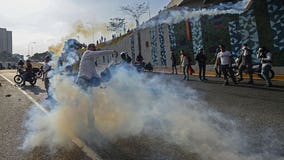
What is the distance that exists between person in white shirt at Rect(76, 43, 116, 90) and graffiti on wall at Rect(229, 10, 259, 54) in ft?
46.8

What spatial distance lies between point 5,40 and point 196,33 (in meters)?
140

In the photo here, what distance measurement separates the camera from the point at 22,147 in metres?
6.21

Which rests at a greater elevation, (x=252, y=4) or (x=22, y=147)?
(x=252, y=4)

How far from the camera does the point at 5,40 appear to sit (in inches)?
5906

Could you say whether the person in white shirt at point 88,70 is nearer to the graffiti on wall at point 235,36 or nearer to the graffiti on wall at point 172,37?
the graffiti on wall at point 235,36

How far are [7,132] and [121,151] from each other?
133 inches

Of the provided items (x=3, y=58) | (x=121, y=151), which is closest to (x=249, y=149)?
(x=121, y=151)

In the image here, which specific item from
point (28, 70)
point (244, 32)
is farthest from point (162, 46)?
point (28, 70)

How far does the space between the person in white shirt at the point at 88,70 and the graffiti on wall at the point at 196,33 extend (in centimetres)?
1904

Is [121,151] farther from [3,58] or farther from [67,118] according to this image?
[3,58]

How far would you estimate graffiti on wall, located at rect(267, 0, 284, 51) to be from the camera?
18.1 meters

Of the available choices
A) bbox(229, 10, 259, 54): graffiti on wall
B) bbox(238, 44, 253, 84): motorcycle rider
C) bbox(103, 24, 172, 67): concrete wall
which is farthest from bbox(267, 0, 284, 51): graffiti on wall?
bbox(103, 24, 172, 67): concrete wall

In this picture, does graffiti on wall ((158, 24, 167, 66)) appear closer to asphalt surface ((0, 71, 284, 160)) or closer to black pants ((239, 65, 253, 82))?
black pants ((239, 65, 253, 82))

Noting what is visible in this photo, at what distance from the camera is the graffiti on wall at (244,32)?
19.9 metres
